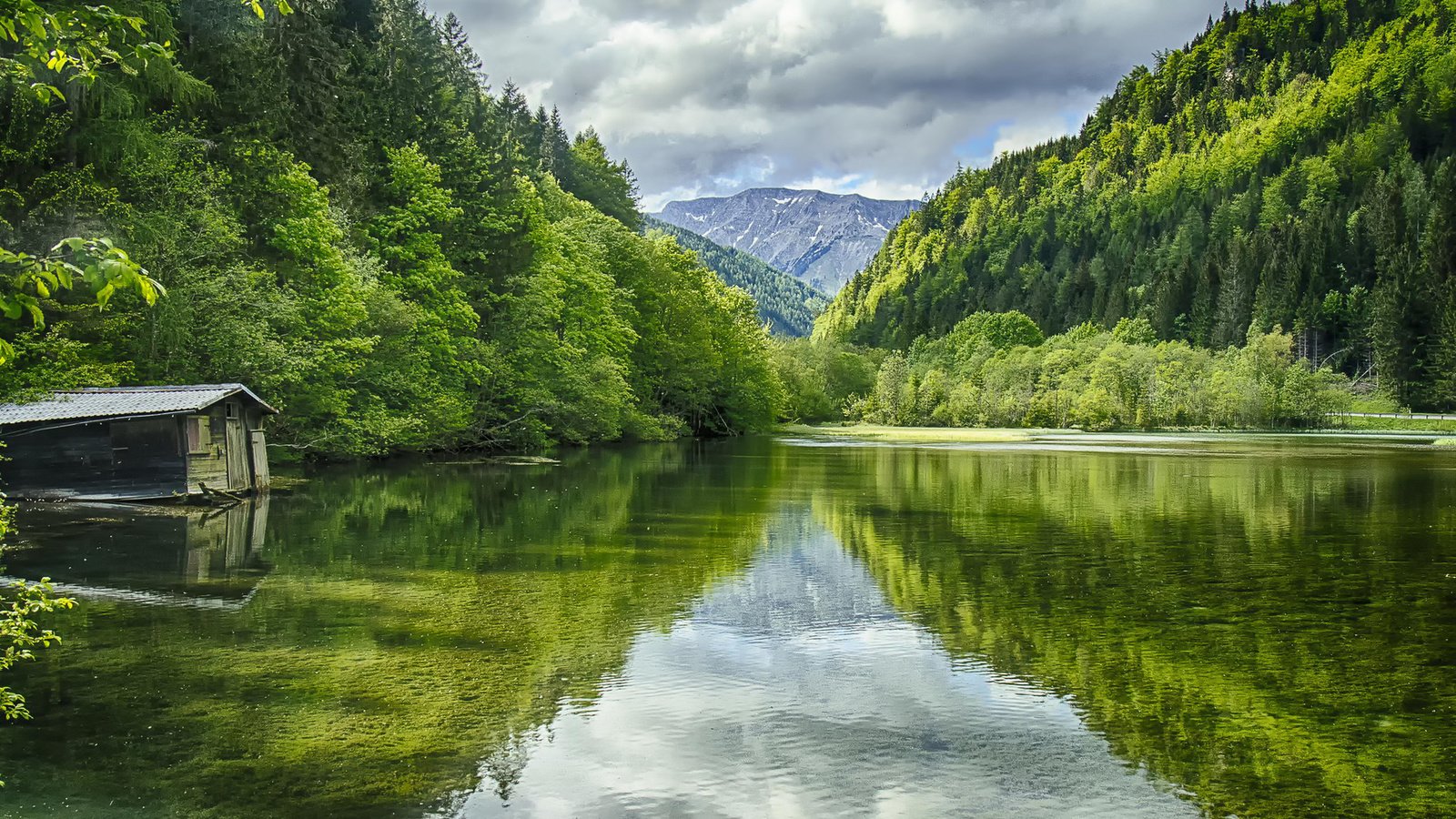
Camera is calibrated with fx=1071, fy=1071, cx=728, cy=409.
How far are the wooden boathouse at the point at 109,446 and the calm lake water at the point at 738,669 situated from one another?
2814mm

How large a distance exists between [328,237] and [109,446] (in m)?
12.4

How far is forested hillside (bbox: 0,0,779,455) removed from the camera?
2919cm

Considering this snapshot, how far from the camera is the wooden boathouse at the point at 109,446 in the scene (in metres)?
26.3

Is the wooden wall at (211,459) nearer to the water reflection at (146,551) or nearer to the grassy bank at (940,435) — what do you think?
the water reflection at (146,551)

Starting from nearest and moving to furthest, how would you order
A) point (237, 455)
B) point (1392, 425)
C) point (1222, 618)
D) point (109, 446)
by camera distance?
point (1222, 618), point (109, 446), point (237, 455), point (1392, 425)

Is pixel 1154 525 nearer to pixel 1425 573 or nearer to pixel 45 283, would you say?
pixel 1425 573

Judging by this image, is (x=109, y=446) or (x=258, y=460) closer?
(x=109, y=446)

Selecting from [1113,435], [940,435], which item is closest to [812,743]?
[940,435]

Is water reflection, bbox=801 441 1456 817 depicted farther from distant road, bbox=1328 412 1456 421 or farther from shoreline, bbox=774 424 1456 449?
distant road, bbox=1328 412 1456 421

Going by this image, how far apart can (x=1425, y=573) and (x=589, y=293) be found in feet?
156

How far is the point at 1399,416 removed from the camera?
10531 cm

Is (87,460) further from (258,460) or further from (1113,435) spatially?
(1113,435)

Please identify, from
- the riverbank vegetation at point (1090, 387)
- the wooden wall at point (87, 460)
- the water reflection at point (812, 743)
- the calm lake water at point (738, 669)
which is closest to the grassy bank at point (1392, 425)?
the riverbank vegetation at point (1090, 387)

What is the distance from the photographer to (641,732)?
888 cm
